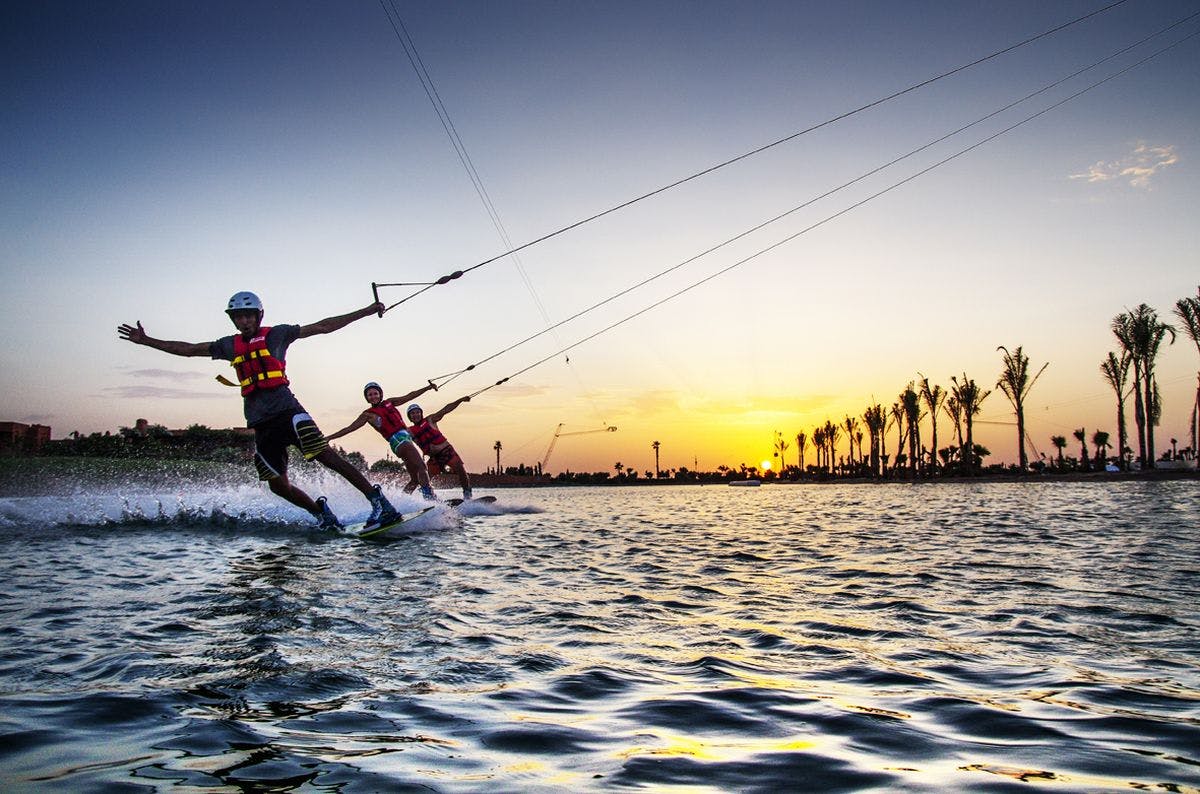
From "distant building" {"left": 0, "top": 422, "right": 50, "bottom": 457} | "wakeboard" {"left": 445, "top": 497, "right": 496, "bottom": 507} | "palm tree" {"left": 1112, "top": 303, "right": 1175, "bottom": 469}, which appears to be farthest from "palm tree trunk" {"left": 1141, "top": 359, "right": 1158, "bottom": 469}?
"distant building" {"left": 0, "top": 422, "right": 50, "bottom": 457}

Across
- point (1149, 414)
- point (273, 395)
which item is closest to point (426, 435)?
point (273, 395)

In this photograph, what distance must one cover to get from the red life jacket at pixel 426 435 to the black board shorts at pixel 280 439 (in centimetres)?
930

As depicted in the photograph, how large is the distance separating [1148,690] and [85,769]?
14.7 ft

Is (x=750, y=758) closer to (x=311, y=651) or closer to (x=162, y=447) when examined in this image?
(x=311, y=651)

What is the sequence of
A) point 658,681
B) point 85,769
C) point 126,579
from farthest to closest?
point 126,579, point 658,681, point 85,769

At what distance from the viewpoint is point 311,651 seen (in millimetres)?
4289

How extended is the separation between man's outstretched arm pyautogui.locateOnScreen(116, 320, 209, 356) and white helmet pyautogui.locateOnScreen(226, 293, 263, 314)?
64 cm

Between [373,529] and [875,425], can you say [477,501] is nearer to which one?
[373,529]

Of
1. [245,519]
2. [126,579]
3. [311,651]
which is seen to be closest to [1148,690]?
[311,651]

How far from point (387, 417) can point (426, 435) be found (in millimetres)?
3185

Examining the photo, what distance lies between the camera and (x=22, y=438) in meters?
74.4

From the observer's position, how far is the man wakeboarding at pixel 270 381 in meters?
10.6

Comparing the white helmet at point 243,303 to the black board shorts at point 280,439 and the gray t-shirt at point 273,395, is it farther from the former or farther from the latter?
the black board shorts at point 280,439

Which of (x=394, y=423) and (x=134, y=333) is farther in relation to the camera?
(x=394, y=423)
